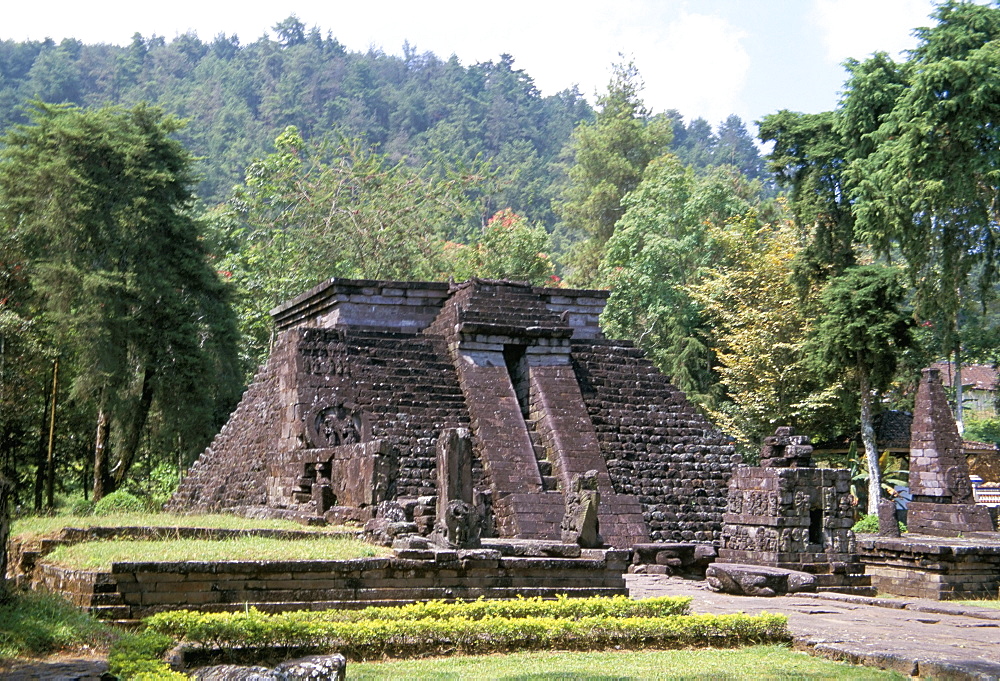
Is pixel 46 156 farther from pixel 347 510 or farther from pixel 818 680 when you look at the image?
pixel 818 680

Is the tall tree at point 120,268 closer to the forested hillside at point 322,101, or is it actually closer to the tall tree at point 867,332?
the tall tree at point 867,332

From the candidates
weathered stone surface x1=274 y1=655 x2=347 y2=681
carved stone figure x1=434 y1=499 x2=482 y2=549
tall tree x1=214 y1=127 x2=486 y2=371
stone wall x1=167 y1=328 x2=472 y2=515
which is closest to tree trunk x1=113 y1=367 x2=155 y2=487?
tall tree x1=214 y1=127 x2=486 y2=371

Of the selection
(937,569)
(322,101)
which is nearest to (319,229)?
(937,569)

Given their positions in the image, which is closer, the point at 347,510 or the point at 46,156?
the point at 347,510

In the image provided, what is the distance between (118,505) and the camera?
1820cm

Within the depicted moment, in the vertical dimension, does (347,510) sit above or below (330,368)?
below

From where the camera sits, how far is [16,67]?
87.9 meters

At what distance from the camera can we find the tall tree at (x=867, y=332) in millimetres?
26219

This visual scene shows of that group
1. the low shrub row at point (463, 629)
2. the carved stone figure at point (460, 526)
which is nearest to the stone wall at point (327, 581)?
the carved stone figure at point (460, 526)

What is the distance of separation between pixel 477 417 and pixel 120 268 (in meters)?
10.6

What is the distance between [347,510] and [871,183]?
16.6 metres

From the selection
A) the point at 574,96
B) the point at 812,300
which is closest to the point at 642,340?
the point at 812,300

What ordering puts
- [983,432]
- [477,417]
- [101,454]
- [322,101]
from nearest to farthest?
[477,417]
[101,454]
[983,432]
[322,101]

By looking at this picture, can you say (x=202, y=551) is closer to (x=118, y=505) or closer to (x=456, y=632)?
(x=456, y=632)
